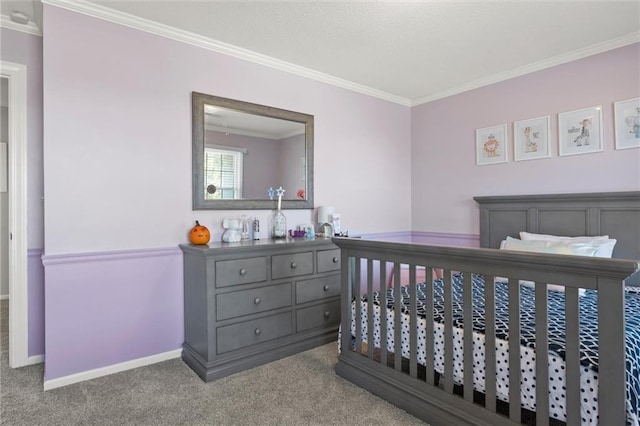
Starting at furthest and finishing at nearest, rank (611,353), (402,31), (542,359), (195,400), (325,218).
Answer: (325,218)
(402,31)
(195,400)
(542,359)
(611,353)

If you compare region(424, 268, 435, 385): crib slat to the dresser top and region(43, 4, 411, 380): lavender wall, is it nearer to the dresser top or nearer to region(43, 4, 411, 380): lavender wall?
the dresser top

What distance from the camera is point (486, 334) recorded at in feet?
5.35

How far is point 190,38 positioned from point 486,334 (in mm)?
2819

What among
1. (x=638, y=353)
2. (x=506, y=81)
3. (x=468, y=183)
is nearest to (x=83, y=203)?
(x=638, y=353)

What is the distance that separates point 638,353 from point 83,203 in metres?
3.16

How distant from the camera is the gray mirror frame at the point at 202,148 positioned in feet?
9.07

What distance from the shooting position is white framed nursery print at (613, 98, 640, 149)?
8.96ft

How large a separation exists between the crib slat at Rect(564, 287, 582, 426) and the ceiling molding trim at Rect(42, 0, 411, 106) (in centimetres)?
280

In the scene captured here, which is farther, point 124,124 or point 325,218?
point 325,218

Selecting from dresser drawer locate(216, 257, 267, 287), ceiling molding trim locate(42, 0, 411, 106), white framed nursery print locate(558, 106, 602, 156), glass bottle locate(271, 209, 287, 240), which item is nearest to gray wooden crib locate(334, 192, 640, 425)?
white framed nursery print locate(558, 106, 602, 156)

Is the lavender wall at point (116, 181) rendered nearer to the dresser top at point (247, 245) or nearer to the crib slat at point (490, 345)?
the dresser top at point (247, 245)

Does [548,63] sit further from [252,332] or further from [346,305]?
[252,332]

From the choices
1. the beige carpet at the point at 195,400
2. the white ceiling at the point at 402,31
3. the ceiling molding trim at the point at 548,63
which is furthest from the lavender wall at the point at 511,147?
the beige carpet at the point at 195,400

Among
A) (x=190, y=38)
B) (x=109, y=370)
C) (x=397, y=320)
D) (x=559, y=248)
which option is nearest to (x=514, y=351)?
(x=397, y=320)
